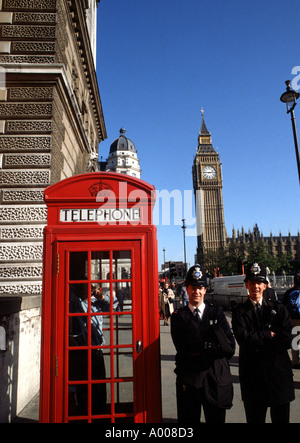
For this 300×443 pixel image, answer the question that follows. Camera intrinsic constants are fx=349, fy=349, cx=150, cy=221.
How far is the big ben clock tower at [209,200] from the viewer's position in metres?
118

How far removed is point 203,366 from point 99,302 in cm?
117

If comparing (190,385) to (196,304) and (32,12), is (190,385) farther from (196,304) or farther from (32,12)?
(32,12)

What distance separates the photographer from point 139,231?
350 cm

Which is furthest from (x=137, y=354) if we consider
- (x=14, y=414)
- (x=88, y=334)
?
(x=14, y=414)

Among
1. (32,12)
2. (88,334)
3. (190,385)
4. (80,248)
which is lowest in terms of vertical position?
(190,385)

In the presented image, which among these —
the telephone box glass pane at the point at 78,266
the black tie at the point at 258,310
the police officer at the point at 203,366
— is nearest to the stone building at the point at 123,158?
the telephone box glass pane at the point at 78,266

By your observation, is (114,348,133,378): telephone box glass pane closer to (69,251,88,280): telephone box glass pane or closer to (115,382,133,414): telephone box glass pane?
(115,382,133,414): telephone box glass pane

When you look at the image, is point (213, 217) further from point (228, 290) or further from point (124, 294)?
point (124, 294)

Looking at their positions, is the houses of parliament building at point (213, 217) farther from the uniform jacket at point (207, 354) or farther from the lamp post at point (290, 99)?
the uniform jacket at point (207, 354)

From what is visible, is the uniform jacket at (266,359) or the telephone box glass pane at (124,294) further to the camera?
the telephone box glass pane at (124,294)

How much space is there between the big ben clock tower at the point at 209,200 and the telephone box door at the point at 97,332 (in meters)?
115

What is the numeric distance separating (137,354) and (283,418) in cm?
145

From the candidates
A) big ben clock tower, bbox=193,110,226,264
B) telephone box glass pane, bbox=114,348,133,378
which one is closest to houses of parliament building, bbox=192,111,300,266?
big ben clock tower, bbox=193,110,226,264

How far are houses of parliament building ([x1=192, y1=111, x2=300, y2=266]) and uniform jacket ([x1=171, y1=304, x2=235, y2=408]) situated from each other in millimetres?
113464
